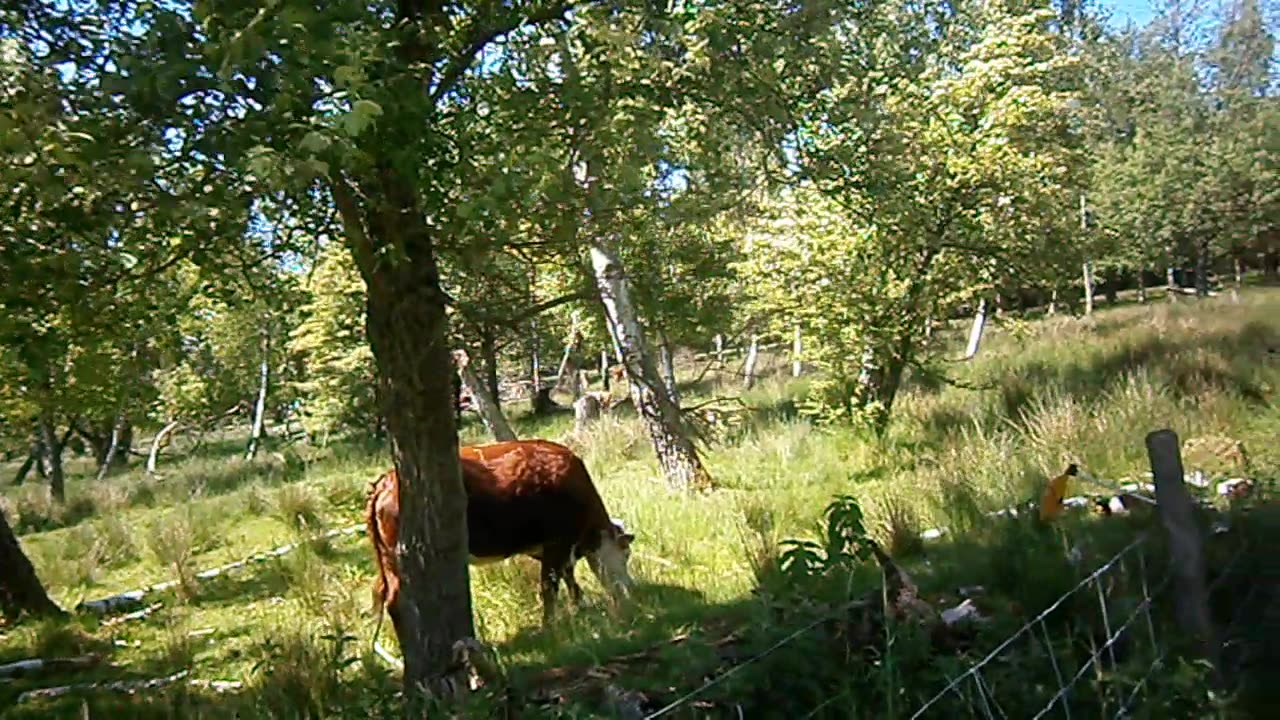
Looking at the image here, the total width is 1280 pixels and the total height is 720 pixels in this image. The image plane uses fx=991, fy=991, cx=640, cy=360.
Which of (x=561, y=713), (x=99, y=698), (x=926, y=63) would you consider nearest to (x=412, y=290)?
(x=561, y=713)

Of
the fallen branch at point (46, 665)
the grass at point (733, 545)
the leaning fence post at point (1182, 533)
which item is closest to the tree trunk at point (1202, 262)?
the grass at point (733, 545)

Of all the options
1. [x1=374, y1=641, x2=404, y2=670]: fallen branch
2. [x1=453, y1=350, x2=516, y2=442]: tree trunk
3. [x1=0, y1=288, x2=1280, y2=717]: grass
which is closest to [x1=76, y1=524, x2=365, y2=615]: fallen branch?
[x1=0, y1=288, x2=1280, y2=717]: grass

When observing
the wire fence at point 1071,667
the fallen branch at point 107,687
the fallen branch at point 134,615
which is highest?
the wire fence at point 1071,667

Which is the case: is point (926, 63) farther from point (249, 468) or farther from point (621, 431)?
point (249, 468)

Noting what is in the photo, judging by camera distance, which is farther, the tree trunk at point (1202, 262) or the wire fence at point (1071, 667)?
the tree trunk at point (1202, 262)

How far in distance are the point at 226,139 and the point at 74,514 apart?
15.2 metres

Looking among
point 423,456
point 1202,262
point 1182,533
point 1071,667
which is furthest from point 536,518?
point 1202,262

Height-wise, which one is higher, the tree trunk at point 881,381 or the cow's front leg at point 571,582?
the tree trunk at point 881,381

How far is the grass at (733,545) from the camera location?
A: 12.1 ft

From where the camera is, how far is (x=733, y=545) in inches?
280

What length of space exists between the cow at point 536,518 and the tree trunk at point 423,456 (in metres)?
1.68

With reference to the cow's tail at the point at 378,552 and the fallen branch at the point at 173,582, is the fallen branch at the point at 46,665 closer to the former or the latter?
the fallen branch at the point at 173,582

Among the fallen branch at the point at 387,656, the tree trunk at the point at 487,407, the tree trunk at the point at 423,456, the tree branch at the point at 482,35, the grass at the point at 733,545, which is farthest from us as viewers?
the tree trunk at the point at 487,407

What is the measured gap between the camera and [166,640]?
689 cm
